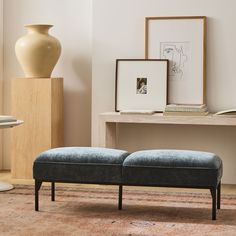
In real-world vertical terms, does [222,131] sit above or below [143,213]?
above

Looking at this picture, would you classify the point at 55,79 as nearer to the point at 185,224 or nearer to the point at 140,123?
the point at 140,123

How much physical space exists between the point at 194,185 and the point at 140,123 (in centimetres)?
170

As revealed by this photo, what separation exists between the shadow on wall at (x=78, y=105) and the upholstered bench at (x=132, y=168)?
1.71 meters

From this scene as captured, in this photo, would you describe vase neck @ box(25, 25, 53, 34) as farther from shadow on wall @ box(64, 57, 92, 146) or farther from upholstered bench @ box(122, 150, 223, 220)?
upholstered bench @ box(122, 150, 223, 220)

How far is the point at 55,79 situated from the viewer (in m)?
5.86

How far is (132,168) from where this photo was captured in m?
4.29

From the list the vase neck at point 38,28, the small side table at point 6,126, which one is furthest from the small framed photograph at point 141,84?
the small side table at point 6,126

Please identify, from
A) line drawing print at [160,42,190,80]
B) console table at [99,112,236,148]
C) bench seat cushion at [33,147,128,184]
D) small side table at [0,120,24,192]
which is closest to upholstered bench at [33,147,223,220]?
bench seat cushion at [33,147,128,184]

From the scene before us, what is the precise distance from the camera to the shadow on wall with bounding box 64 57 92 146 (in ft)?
20.4

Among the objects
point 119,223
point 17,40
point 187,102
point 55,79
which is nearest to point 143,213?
point 119,223

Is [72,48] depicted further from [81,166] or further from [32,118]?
[81,166]

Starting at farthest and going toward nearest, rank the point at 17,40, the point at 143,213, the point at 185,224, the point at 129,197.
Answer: the point at 17,40 → the point at 129,197 → the point at 143,213 → the point at 185,224

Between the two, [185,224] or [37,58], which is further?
[37,58]

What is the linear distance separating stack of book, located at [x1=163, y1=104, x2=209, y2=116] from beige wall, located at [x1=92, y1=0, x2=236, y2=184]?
1.07 ft
